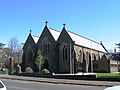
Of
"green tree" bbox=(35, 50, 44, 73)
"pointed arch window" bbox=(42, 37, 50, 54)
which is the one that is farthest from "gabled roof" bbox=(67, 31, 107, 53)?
"green tree" bbox=(35, 50, 44, 73)

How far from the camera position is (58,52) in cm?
6856

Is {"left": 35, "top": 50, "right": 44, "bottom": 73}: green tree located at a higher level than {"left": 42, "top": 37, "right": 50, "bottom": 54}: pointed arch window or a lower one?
lower

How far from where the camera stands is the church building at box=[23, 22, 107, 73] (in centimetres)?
6585

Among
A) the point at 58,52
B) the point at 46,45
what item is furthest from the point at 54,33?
the point at 58,52

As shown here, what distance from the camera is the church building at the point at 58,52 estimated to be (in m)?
65.8

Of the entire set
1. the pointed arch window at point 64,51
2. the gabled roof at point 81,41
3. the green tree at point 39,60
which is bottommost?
the green tree at point 39,60

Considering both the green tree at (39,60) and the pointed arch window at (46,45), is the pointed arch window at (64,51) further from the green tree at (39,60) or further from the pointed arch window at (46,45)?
the green tree at (39,60)

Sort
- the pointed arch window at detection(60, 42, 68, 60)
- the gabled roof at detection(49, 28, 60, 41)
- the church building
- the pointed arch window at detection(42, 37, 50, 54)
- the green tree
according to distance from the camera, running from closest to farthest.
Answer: the church building < the green tree < the pointed arch window at detection(60, 42, 68, 60) < the pointed arch window at detection(42, 37, 50, 54) < the gabled roof at detection(49, 28, 60, 41)

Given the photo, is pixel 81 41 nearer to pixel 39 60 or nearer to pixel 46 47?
pixel 46 47

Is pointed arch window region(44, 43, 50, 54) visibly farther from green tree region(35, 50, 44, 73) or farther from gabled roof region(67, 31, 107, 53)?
gabled roof region(67, 31, 107, 53)

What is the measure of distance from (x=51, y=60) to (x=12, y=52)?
149ft

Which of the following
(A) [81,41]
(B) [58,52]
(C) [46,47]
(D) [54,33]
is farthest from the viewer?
(A) [81,41]

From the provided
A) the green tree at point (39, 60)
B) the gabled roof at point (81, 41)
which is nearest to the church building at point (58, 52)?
the gabled roof at point (81, 41)

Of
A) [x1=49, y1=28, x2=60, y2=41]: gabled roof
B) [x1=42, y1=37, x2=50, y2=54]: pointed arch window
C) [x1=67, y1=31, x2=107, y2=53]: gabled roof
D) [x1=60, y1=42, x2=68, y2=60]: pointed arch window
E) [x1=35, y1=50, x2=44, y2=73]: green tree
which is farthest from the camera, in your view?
[x1=67, y1=31, x2=107, y2=53]: gabled roof
